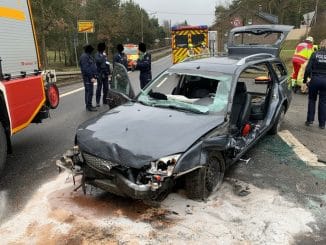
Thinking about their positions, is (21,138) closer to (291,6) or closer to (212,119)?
(212,119)

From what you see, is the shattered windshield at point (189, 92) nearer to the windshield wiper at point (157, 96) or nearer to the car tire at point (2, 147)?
the windshield wiper at point (157, 96)

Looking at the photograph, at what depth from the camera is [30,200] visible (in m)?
4.61

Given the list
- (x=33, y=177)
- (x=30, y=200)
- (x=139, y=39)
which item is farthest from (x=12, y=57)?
(x=139, y=39)

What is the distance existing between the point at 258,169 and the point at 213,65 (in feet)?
5.18

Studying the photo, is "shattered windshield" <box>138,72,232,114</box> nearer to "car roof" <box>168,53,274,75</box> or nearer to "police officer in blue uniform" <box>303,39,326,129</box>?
"car roof" <box>168,53,274,75</box>

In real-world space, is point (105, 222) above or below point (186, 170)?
below

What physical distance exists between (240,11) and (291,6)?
579cm

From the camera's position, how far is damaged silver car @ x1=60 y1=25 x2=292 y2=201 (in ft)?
13.0

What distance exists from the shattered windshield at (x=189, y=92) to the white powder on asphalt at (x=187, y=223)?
1.13 m

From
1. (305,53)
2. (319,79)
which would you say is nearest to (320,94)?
(319,79)

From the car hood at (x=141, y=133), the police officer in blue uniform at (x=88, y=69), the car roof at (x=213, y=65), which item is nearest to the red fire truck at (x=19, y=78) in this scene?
the car hood at (x=141, y=133)

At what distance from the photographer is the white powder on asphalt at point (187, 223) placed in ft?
12.3

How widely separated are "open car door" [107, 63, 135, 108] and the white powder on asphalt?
1696 mm

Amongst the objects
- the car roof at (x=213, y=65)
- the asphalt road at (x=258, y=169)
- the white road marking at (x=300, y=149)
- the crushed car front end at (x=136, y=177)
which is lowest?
the white road marking at (x=300, y=149)
